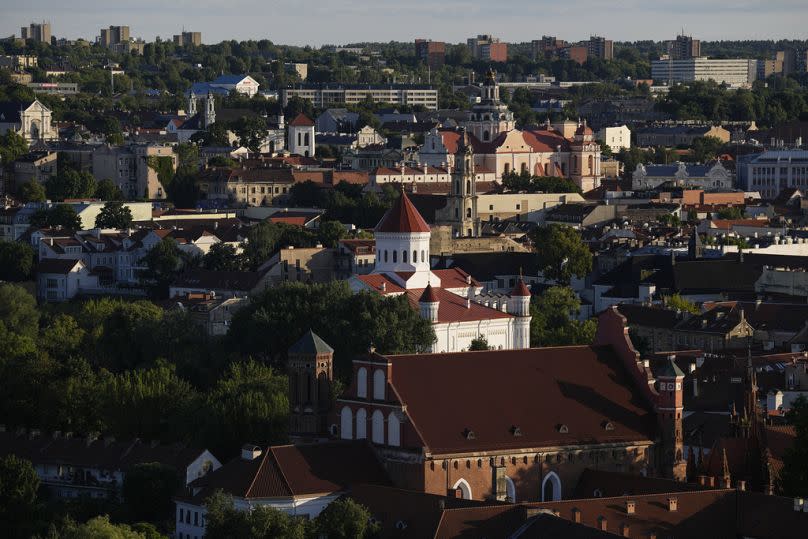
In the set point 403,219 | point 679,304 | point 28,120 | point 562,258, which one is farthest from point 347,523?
point 28,120

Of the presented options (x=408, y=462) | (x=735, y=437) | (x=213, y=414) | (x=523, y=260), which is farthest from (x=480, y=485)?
(x=523, y=260)


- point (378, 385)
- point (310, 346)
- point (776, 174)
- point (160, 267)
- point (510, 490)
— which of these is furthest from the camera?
point (776, 174)

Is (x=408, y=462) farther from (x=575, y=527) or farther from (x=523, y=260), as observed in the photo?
(x=523, y=260)

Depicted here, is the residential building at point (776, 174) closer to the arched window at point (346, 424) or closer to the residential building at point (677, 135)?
the residential building at point (677, 135)

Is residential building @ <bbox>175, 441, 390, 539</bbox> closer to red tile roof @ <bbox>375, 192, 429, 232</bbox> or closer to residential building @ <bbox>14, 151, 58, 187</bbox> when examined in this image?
red tile roof @ <bbox>375, 192, 429, 232</bbox>

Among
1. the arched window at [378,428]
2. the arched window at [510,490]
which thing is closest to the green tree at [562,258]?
the arched window at [378,428]

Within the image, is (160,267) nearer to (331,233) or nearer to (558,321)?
(331,233)

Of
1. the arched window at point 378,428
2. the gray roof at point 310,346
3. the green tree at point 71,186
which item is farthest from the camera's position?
the green tree at point 71,186
